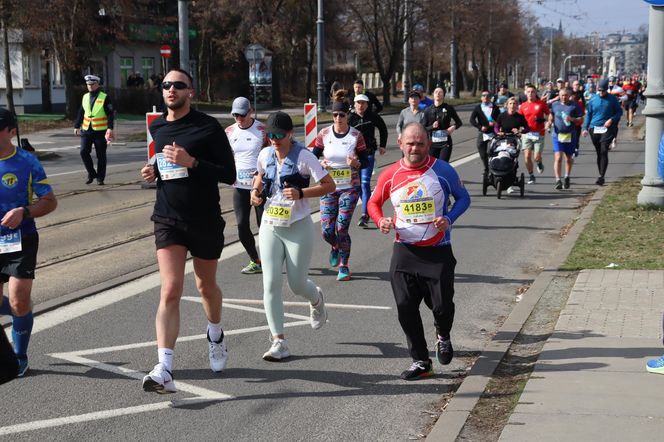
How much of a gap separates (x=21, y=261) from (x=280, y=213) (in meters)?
1.78

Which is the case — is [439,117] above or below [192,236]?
above

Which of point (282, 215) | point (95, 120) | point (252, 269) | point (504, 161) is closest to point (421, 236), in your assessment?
point (282, 215)

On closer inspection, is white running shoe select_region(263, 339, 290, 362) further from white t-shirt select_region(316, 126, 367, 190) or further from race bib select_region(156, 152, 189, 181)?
white t-shirt select_region(316, 126, 367, 190)

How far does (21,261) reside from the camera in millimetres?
6586

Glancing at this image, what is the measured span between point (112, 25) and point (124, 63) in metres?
15.0

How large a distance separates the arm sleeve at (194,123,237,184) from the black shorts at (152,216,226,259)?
0.31 metres

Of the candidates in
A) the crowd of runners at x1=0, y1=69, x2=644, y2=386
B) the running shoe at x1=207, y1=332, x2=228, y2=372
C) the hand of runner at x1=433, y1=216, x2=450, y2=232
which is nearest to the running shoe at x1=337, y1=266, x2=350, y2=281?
the crowd of runners at x1=0, y1=69, x2=644, y2=386

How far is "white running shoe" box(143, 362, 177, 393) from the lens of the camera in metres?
6.01

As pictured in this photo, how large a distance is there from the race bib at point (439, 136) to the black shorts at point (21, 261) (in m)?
10.0

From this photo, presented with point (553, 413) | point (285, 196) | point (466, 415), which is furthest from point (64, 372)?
point (553, 413)

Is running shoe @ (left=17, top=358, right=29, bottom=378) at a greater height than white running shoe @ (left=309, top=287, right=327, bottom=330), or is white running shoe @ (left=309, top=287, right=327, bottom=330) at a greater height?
white running shoe @ (left=309, top=287, right=327, bottom=330)

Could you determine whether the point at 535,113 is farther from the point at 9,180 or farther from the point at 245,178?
the point at 9,180

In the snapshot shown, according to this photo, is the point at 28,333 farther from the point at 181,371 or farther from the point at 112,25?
the point at 112,25

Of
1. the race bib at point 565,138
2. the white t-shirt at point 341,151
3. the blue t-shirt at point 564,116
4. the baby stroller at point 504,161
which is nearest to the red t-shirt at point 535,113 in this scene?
the blue t-shirt at point 564,116
